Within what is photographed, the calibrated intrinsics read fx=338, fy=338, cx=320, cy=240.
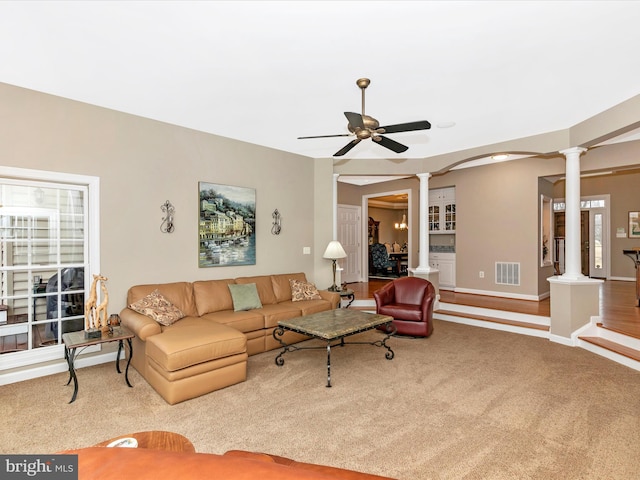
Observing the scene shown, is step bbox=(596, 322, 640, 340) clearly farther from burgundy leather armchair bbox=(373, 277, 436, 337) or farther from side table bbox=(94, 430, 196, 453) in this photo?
side table bbox=(94, 430, 196, 453)

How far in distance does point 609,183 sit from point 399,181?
5398 millimetres

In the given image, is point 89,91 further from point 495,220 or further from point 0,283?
point 495,220

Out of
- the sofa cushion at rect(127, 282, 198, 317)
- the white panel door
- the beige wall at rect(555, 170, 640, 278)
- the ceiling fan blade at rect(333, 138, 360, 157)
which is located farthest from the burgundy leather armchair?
the beige wall at rect(555, 170, 640, 278)

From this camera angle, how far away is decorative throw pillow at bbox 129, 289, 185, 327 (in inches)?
142

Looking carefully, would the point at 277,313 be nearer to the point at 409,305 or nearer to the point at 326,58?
the point at 409,305

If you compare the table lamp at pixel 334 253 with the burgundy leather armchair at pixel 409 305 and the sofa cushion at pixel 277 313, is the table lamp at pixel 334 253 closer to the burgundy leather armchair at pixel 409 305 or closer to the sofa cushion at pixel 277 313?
the burgundy leather armchair at pixel 409 305

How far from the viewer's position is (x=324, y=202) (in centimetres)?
602

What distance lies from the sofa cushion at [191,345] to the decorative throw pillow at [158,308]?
0.20m

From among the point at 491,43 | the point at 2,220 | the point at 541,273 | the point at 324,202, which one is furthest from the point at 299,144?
the point at 541,273

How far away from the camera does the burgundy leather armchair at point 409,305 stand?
4781mm

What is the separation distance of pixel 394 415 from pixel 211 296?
8.78ft

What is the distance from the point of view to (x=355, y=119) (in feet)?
9.29

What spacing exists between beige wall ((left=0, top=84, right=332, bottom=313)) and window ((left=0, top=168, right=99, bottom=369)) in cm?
20

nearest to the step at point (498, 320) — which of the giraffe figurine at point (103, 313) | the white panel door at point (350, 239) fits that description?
the white panel door at point (350, 239)
